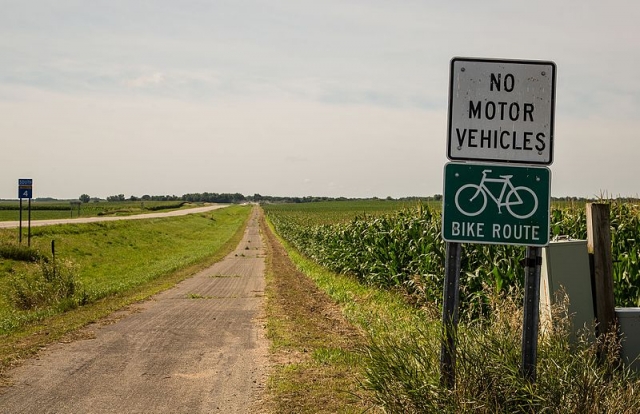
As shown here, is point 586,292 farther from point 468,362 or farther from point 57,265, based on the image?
point 57,265

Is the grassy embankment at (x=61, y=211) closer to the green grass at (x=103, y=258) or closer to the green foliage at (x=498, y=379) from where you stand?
the green grass at (x=103, y=258)

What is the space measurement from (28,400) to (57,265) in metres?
10.1

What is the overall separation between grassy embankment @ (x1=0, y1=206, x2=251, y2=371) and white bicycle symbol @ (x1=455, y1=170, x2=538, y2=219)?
6665 mm

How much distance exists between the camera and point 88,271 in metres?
27.6

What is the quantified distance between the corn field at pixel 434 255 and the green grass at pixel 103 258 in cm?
706

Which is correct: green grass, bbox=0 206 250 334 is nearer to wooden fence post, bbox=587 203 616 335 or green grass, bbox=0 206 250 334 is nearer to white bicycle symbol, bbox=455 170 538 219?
white bicycle symbol, bbox=455 170 538 219

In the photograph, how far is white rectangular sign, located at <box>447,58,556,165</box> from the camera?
4.38 metres

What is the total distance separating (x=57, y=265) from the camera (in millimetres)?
16250

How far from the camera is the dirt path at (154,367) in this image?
6.72 m

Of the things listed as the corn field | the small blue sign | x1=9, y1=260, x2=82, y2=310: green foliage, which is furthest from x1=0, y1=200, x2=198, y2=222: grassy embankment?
the corn field

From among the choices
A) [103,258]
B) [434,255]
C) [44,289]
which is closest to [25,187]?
[103,258]

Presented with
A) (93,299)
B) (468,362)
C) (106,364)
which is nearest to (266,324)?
(106,364)

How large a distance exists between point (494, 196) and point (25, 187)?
3027 centimetres

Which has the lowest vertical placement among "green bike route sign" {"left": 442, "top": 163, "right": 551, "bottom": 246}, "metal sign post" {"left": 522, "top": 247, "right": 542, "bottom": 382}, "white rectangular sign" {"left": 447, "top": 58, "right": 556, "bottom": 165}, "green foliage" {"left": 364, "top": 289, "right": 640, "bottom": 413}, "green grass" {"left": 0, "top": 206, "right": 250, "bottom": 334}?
"green grass" {"left": 0, "top": 206, "right": 250, "bottom": 334}
